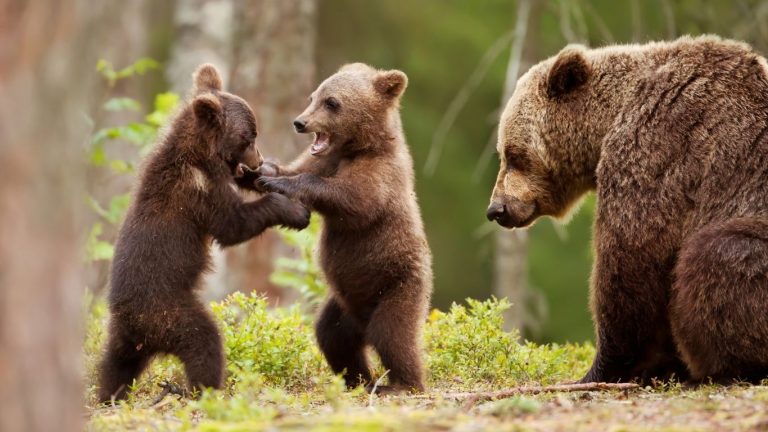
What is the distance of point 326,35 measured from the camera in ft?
74.8

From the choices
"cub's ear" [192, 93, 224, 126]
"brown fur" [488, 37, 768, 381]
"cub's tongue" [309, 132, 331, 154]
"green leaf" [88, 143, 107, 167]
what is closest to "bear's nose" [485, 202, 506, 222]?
"brown fur" [488, 37, 768, 381]

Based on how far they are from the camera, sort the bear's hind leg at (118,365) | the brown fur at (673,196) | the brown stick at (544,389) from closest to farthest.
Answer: the brown stick at (544,389) < the brown fur at (673,196) < the bear's hind leg at (118,365)

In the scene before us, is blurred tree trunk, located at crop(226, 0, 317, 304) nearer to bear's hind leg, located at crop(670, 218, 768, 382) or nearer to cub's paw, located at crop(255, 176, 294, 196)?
cub's paw, located at crop(255, 176, 294, 196)

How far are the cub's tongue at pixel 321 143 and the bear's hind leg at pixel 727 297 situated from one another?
3.08 metres

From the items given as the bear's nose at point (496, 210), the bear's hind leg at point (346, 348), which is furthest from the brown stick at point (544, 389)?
the bear's nose at point (496, 210)

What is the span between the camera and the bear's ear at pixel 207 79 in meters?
8.27

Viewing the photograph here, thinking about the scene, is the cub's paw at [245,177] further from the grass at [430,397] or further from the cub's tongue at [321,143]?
the grass at [430,397]

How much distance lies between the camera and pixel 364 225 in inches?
313

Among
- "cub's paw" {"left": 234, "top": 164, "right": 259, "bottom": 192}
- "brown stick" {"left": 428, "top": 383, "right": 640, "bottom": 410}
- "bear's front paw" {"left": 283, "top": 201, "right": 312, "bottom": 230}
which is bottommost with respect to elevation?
"brown stick" {"left": 428, "top": 383, "right": 640, "bottom": 410}

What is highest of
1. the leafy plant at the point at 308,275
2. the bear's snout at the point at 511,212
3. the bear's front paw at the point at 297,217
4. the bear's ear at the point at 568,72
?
the bear's ear at the point at 568,72

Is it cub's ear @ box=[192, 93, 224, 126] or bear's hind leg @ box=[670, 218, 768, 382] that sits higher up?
cub's ear @ box=[192, 93, 224, 126]

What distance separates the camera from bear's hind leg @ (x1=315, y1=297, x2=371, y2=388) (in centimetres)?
806

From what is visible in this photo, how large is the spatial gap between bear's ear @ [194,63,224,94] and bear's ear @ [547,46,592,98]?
2.66 metres

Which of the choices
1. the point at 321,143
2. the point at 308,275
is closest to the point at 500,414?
the point at 321,143
